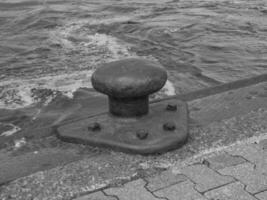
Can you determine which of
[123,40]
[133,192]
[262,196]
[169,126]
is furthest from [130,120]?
[123,40]

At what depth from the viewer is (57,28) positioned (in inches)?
430

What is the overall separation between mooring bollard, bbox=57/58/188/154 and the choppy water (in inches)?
121

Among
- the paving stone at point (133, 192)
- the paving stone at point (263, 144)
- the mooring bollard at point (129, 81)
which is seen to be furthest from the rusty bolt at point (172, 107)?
the paving stone at point (133, 192)

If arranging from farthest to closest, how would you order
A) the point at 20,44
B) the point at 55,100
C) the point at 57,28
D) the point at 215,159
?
1. the point at 57,28
2. the point at 20,44
3. the point at 55,100
4. the point at 215,159

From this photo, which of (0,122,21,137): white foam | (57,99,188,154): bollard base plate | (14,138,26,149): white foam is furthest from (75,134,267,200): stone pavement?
(0,122,21,137): white foam

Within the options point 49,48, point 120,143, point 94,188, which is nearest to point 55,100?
point 49,48

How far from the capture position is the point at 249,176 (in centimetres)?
302

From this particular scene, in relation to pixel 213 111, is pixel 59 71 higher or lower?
lower

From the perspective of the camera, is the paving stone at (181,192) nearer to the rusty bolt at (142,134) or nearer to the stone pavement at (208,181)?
the stone pavement at (208,181)

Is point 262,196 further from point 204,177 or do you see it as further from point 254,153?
point 254,153

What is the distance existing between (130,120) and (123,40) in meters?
6.24

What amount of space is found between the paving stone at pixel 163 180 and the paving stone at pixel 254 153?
503 mm

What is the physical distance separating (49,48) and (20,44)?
26.1 inches

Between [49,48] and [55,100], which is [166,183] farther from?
[49,48]
